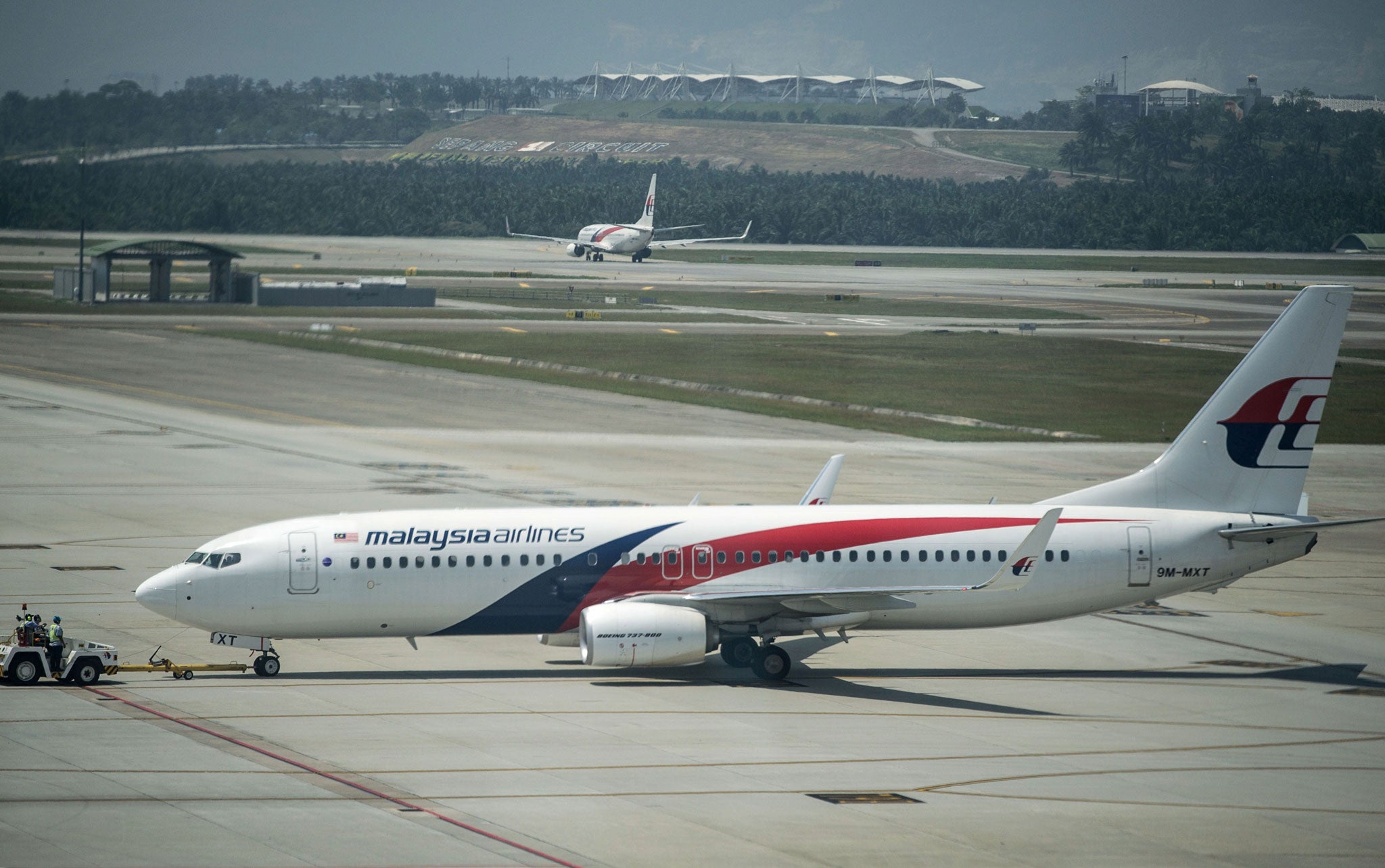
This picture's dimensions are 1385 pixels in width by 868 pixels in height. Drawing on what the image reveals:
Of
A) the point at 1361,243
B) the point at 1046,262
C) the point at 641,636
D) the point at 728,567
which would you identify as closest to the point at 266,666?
the point at 641,636

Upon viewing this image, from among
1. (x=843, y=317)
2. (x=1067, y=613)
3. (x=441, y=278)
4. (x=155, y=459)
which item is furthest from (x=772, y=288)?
(x=1067, y=613)

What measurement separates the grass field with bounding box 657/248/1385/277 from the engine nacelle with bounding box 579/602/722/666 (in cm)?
14013

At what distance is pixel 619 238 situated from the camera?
18425cm

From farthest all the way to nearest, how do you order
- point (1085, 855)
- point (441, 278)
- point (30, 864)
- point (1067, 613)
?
point (441, 278) < point (1067, 613) < point (1085, 855) < point (30, 864)

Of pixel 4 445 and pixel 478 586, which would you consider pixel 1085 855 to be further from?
pixel 4 445

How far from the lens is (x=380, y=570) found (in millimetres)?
33188

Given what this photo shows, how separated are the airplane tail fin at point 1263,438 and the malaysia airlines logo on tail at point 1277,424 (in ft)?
0.05

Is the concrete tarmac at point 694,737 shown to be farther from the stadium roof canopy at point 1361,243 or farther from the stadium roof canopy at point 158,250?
the stadium roof canopy at point 1361,243

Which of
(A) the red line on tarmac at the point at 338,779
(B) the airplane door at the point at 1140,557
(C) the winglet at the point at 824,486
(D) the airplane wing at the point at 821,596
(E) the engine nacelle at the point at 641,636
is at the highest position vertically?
(C) the winglet at the point at 824,486

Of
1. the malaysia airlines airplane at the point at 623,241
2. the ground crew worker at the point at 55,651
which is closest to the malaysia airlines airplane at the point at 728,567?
the ground crew worker at the point at 55,651

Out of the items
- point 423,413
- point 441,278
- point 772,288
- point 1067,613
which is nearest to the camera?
point 1067,613

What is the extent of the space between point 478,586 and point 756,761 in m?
9.02

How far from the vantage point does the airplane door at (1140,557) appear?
3509 centimetres

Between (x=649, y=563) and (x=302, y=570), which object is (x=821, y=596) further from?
(x=302, y=570)
